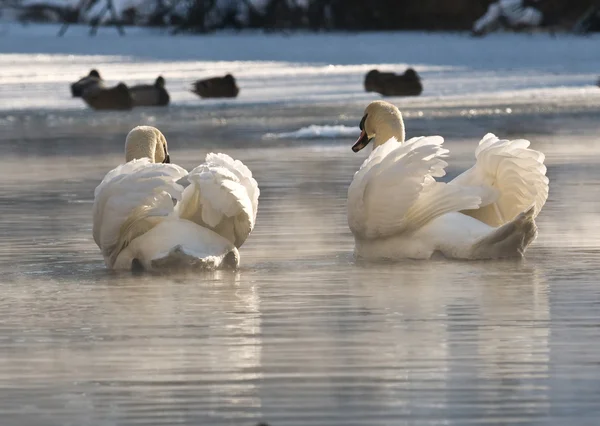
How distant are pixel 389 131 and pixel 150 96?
1473cm

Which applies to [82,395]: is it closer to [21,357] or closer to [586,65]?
[21,357]

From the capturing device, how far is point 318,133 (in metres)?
19.5

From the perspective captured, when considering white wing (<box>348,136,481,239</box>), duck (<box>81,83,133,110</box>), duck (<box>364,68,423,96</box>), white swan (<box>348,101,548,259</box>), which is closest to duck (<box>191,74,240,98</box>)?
duck (<box>81,83,133,110</box>)

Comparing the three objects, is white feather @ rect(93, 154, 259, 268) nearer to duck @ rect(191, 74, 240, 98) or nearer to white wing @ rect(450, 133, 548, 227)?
white wing @ rect(450, 133, 548, 227)

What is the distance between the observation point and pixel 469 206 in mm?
9242

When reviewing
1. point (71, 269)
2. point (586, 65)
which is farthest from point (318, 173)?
point (586, 65)

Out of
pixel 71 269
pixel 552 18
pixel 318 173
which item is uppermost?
pixel 71 269

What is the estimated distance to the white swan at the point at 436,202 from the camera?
30.0 ft

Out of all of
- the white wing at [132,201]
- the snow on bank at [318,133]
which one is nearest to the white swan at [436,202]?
the white wing at [132,201]

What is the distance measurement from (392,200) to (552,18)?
135ft

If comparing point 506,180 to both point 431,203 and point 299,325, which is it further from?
point 299,325

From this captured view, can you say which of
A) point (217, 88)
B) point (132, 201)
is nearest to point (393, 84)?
point (217, 88)

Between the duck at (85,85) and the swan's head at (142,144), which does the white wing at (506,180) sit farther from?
the duck at (85,85)

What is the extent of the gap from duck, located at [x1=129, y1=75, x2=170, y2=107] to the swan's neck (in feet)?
47.0
